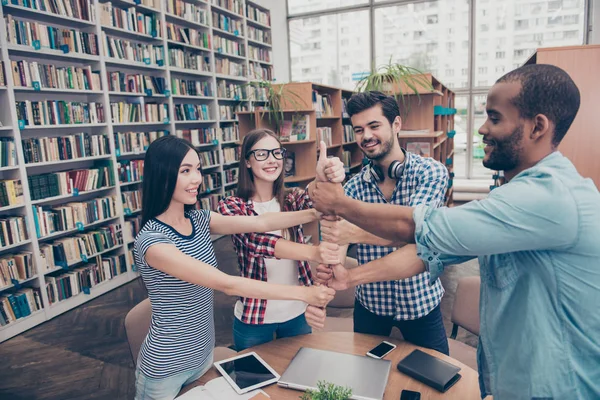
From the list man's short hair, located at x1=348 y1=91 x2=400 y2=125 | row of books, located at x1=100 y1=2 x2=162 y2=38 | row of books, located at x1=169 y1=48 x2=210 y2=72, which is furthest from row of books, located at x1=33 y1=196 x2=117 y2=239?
man's short hair, located at x1=348 y1=91 x2=400 y2=125

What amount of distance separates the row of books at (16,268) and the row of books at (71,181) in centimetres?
58

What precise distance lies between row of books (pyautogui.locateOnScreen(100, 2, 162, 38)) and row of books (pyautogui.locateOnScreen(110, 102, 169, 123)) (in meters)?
0.91

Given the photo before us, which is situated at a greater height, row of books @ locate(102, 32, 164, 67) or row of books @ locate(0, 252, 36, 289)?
row of books @ locate(102, 32, 164, 67)

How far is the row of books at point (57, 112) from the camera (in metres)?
3.99

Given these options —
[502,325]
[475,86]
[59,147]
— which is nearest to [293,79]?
[475,86]

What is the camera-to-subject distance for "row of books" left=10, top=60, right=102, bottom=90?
3.94m

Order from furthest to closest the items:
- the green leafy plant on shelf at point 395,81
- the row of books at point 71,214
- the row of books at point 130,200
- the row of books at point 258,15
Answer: the row of books at point 258,15 → the row of books at point 130,200 → the green leafy plant on shelf at point 395,81 → the row of books at point 71,214

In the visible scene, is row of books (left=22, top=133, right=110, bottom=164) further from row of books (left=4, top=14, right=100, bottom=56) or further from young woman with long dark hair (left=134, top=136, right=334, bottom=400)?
young woman with long dark hair (left=134, top=136, right=334, bottom=400)

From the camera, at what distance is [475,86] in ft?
28.0

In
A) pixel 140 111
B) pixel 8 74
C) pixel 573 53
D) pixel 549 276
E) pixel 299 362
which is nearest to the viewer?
pixel 549 276

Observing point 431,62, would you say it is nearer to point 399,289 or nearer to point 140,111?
point 140,111

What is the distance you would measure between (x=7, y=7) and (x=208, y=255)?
12.3ft

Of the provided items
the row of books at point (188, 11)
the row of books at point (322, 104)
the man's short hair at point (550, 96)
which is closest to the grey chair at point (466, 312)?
the man's short hair at point (550, 96)

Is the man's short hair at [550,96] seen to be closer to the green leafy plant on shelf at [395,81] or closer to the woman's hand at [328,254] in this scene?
the woman's hand at [328,254]
